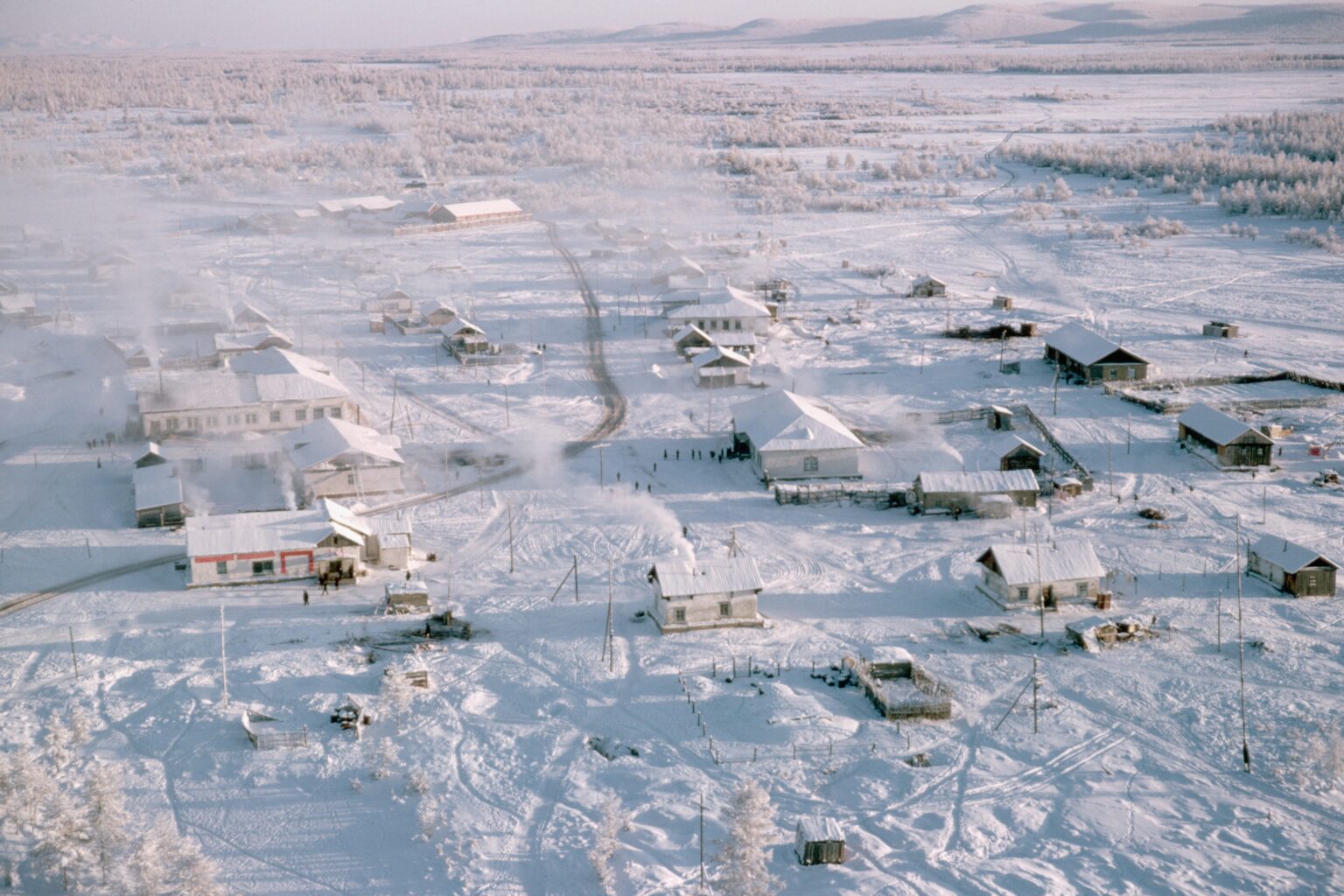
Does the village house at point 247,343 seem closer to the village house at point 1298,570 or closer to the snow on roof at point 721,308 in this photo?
the snow on roof at point 721,308

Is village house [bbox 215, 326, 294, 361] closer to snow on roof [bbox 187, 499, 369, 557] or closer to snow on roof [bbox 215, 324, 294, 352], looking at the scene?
snow on roof [bbox 215, 324, 294, 352]

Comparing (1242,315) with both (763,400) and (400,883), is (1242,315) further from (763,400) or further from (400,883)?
(400,883)

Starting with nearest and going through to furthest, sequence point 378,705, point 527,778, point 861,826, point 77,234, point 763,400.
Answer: point 861,826
point 527,778
point 378,705
point 763,400
point 77,234

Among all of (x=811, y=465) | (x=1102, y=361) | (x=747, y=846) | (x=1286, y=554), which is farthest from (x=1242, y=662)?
(x=1102, y=361)

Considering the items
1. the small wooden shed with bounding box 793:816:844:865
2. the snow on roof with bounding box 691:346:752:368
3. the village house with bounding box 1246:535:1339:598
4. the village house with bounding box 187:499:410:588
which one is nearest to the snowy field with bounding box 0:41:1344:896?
the small wooden shed with bounding box 793:816:844:865

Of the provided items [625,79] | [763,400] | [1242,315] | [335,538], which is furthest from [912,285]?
[625,79]

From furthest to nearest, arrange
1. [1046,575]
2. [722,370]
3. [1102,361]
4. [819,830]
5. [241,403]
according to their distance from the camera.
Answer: [722,370], [1102,361], [241,403], [1046,575], [819,830]

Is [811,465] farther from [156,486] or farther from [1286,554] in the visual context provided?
[156,486]

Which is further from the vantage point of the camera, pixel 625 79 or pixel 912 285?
pixel 625 79
